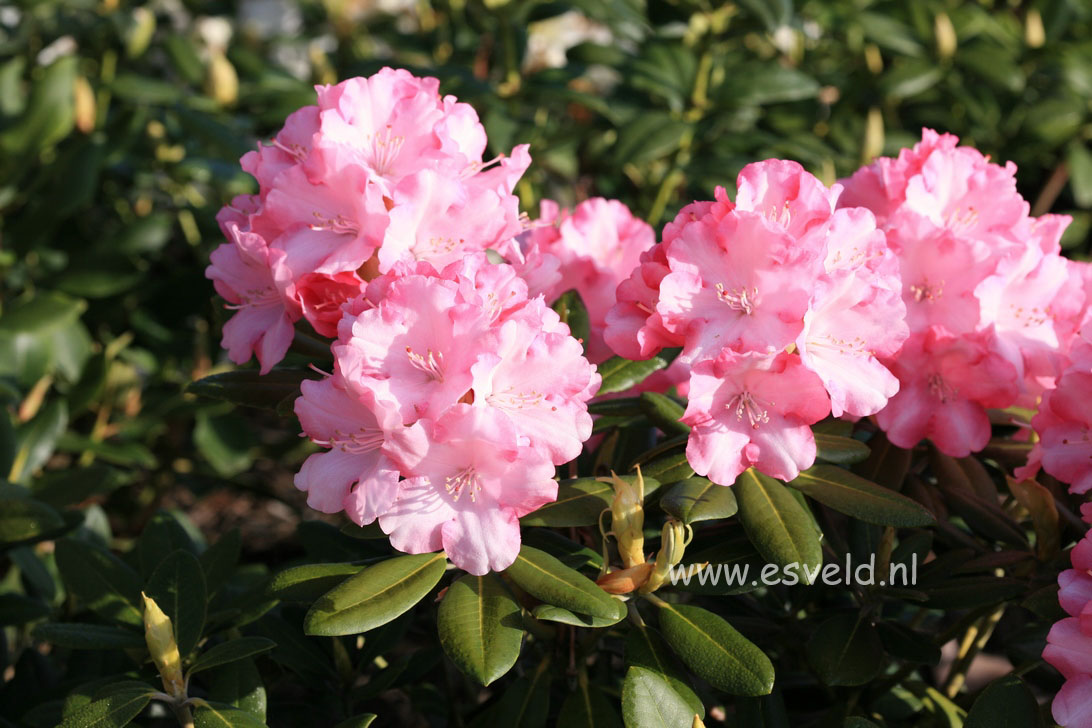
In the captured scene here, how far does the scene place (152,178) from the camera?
106 inches

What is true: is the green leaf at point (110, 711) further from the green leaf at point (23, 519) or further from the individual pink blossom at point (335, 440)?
the green leaf at point (23, 519)

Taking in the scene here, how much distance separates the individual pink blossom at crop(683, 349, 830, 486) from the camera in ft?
3.43

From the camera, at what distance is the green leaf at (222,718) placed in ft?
3.45

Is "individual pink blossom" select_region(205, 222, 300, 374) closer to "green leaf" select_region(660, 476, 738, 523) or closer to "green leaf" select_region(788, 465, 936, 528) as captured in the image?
"green leaf" select_region(660, 476, 738, 523)

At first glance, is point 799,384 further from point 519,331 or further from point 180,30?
point 180,30

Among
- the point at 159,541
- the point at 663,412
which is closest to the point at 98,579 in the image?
the point at 159,541

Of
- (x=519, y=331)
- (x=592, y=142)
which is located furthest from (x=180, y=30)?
(x=519, y=331)

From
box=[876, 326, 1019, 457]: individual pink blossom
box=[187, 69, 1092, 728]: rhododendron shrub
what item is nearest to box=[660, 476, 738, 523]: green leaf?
box=[187, 69, 1092, 728]: rhododendron shrub

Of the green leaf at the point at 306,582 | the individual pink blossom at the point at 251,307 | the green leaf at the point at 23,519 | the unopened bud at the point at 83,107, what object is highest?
the individual pink blossom at the point at 251,307

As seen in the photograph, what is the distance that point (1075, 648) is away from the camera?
3.41ft

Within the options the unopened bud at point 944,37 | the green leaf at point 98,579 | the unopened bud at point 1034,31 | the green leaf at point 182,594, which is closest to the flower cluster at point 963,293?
the green leaf at point 182,594

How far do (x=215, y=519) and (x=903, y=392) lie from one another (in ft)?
7.02

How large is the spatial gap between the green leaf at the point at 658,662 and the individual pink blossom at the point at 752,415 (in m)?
0.19

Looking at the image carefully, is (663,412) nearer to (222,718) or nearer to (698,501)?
(698,501)
